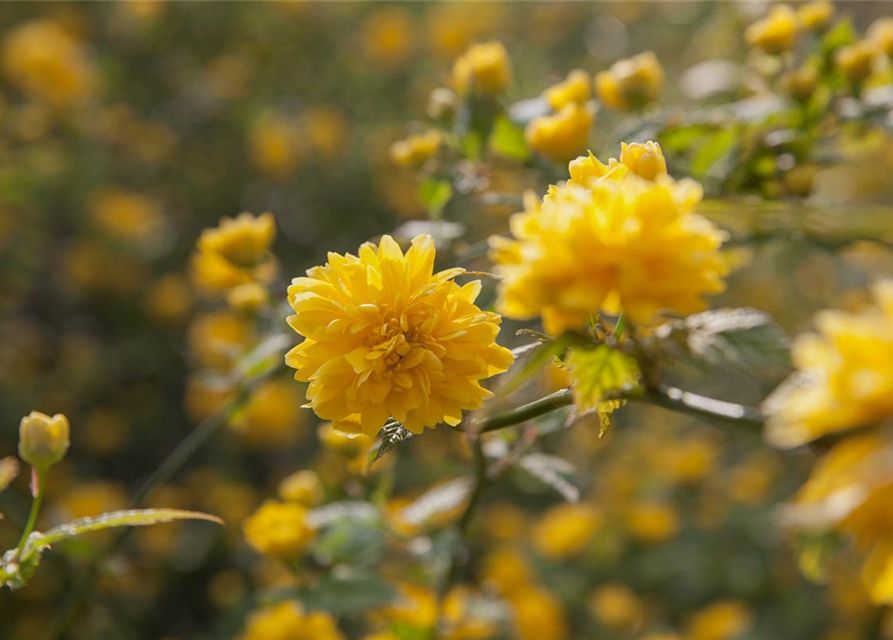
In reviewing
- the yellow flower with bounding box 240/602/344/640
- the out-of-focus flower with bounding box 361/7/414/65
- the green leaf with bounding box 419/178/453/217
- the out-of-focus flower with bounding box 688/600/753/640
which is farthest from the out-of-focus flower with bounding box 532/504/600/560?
the out-of-focus flower with bounding box 361/7/414/65

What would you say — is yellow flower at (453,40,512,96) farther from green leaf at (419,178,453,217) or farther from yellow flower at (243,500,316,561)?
yellow flower at (243,500,316,561)

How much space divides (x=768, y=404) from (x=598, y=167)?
0.72 feet

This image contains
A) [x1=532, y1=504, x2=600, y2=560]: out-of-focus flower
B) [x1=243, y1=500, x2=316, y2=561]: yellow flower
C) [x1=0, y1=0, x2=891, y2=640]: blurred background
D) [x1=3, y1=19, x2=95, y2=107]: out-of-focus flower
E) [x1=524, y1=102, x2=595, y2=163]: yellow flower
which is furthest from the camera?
[x1=3, y1=19, x2=95, y2=107]: out-of-focus flower

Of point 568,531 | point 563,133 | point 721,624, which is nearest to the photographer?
point 563,133

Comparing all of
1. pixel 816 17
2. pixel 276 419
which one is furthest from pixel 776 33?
pixel 276 419

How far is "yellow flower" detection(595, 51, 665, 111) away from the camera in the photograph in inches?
44.9

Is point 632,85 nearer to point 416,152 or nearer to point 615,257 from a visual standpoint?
point 416,152

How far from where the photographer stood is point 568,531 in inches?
71.2

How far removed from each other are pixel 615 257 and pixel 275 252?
219cm

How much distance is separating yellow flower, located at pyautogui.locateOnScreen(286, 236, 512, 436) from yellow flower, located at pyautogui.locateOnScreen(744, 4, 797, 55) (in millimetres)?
743

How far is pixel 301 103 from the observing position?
113 inches

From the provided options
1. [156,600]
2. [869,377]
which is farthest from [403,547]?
[156,600]

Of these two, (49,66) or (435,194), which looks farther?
(49,66)

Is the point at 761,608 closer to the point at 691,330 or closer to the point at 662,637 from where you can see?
the point at 662,637
